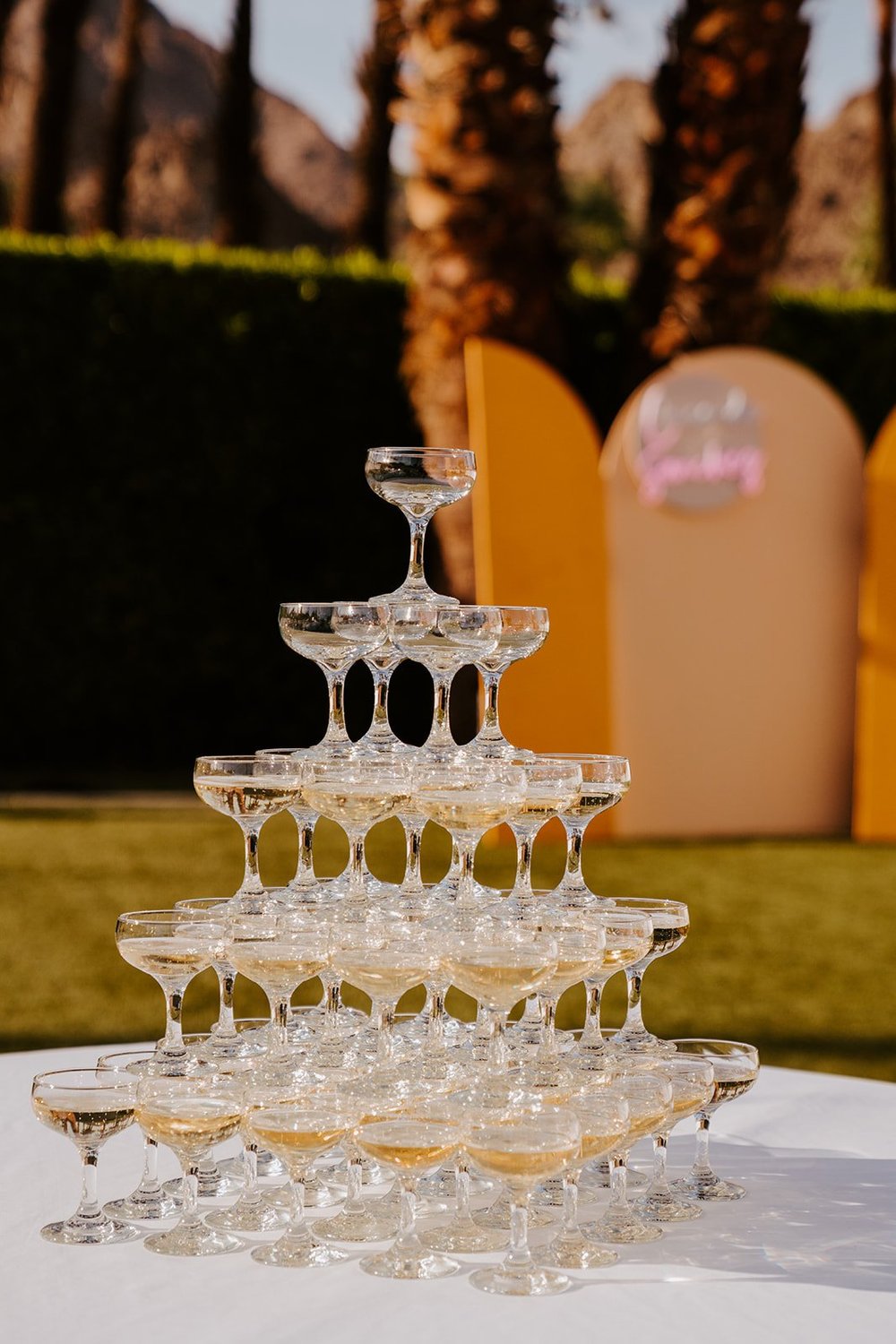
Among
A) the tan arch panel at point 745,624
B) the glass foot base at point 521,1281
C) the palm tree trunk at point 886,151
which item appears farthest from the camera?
the palm tree trunk at point 886,151

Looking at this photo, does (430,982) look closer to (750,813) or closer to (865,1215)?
(865,1215)

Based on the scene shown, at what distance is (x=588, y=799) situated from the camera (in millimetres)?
2174

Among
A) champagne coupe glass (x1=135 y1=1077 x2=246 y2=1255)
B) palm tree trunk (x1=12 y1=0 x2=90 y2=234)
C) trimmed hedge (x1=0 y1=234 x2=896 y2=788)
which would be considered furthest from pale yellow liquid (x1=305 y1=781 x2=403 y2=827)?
palm tree trunk (x1=12 y1=0 x2=90 y2=234)

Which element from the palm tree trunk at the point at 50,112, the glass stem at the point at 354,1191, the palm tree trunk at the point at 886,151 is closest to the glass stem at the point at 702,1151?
the glass stem at the point at 354,1191

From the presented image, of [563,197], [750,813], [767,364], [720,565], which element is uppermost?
[563,197]

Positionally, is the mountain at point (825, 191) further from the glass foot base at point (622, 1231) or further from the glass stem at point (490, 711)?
the glass foot base at point (622, 1231)

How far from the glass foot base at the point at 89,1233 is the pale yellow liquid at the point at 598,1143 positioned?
498mm

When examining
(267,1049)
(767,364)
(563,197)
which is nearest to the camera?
(267,1049)

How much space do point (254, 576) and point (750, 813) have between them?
4147mm

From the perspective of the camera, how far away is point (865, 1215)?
2.05 m

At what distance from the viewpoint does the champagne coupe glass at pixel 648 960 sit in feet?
6.91

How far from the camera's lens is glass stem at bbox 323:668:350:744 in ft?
7.05

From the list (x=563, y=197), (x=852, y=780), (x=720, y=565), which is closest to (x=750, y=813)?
(x=852, y=780)

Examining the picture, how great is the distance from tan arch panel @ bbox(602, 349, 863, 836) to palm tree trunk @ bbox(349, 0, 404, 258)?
9911 mm
